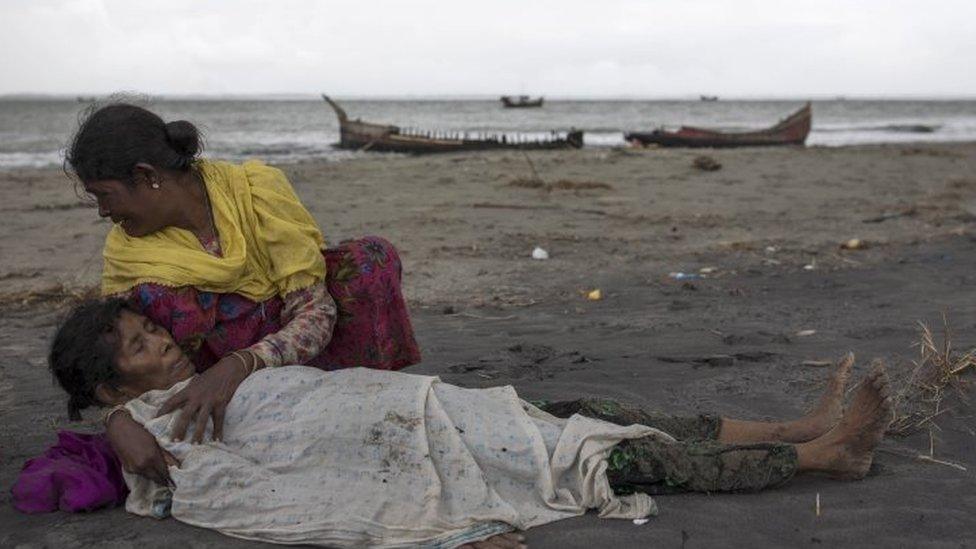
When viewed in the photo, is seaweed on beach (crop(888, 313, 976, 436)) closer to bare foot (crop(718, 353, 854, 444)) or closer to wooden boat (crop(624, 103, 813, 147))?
bare foot (crop(718, 353, 854, 444))

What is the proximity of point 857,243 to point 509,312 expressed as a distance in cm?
315

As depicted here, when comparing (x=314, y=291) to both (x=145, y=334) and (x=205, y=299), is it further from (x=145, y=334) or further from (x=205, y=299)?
(x=145, y=334)

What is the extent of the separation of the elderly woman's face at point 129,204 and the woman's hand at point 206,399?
0.47m

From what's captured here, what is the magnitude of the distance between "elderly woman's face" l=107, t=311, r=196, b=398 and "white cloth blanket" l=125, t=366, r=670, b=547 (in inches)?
3.2

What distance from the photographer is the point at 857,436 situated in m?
2.59

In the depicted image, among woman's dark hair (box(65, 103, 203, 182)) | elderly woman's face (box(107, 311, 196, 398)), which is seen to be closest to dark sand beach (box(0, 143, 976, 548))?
elderly woman's face (box(107, 311, 196, 398))

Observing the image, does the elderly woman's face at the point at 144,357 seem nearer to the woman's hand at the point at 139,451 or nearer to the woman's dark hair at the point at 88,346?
the woman's dark hair at the point at 88,346

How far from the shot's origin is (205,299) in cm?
268

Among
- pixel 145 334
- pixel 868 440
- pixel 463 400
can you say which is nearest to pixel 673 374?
pixel 868 440

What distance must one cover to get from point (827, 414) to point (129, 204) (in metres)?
2.04

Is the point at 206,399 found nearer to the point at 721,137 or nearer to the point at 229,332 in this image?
the point at 229,332

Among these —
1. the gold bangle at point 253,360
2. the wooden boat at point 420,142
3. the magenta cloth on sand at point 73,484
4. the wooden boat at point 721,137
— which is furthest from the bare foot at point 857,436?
the wooden boat at point 721,137

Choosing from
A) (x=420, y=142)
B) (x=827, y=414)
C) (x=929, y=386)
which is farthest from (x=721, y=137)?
(x=827, y=414)

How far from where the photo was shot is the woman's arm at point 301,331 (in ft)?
8.45
